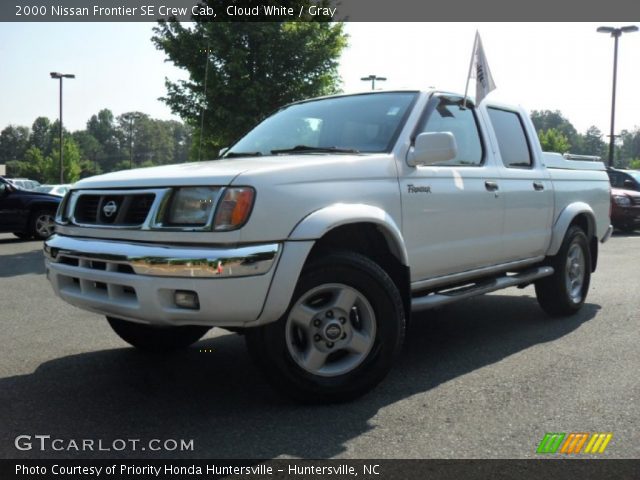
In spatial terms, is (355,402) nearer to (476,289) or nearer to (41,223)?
(476,289)

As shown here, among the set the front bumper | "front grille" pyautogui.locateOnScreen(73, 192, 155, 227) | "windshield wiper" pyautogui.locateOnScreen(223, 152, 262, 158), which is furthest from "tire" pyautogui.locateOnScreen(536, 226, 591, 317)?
"front grille" pyautogui.locateOnScreen(73, 192, 155, 227)

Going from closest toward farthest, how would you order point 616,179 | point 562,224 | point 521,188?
point 521,188, point 562,224, point 616,179

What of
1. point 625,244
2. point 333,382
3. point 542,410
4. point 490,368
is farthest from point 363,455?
point 625,244

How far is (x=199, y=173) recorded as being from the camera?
357 cm

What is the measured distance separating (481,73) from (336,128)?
1.39 metres

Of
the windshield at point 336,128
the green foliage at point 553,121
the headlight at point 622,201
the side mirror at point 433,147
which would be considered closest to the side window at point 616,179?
the headlight at point 622,201

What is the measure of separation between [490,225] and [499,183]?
1.19 feet

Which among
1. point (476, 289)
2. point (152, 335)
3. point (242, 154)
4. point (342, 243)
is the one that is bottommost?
point (152, 335)

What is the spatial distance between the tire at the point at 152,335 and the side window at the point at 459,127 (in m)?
2.17

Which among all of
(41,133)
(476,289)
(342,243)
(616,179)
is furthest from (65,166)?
(41,133)

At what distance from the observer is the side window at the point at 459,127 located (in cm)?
471

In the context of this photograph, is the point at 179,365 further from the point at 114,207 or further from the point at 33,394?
the point at 114,207

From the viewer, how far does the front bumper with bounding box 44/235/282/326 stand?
3.25 meters

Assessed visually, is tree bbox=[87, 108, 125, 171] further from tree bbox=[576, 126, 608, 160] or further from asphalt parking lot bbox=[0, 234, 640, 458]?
asphalt parking lot bbox=[0, 234, 640, 458]
